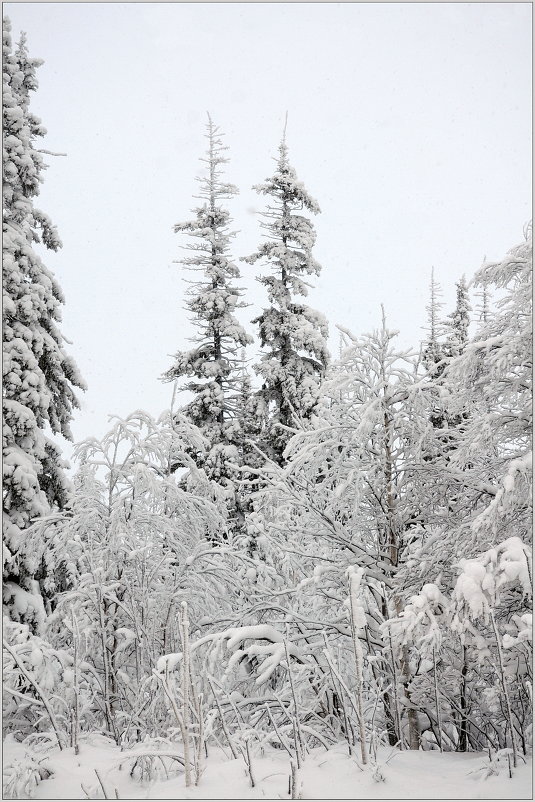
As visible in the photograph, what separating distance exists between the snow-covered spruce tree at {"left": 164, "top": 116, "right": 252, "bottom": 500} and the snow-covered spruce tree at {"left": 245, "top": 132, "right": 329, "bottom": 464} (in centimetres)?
90

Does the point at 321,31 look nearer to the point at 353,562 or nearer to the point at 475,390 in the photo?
the point at 475,390

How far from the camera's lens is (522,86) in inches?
296

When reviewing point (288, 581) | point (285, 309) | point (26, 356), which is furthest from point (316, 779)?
point (285, 309)

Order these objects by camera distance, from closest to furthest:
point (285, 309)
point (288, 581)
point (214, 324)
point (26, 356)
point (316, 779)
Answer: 1. point (316, 779)
2. point (288, 581)
3. point (26, 356)
4. point (285, 309)
5. point (214, 324)

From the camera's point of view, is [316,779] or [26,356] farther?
[26,356]

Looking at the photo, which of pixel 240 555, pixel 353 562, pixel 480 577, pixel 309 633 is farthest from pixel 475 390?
pixel 240 555

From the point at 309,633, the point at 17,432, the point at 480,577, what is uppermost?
the point at 17,432

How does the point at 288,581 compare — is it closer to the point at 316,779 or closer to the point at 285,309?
the point at 316,779

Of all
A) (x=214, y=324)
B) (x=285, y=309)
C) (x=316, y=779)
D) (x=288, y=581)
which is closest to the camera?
(x=316, y=779)

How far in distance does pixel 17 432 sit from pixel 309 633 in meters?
6.31

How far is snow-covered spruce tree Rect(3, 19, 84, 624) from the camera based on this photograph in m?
9.16

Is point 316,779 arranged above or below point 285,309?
below

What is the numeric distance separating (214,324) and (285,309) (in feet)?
6.92

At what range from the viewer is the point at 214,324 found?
611 inches
